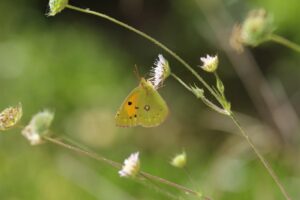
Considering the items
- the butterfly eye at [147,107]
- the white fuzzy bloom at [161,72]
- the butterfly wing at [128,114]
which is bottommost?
the butterfly wing at [128,114]

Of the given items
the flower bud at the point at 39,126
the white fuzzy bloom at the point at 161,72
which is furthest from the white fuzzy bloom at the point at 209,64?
the flower bud at the point at 39,126

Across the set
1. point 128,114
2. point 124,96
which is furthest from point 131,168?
point 124,96

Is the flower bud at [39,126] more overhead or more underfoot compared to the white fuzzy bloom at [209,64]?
more underfoot

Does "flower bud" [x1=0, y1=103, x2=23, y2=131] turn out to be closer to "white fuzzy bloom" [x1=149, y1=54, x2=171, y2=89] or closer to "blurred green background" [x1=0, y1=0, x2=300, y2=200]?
"white fuzzy bloom" [x1=149, y1=54, x2=171, y2=89]

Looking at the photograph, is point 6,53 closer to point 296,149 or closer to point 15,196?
point 15,196

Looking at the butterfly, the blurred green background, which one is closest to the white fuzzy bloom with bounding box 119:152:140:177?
the butterfly

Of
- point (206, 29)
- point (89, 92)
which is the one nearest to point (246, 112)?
point (206, 29)

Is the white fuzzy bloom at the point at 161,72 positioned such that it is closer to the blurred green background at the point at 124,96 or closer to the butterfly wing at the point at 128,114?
the butterfly wing at the point at 128,114
